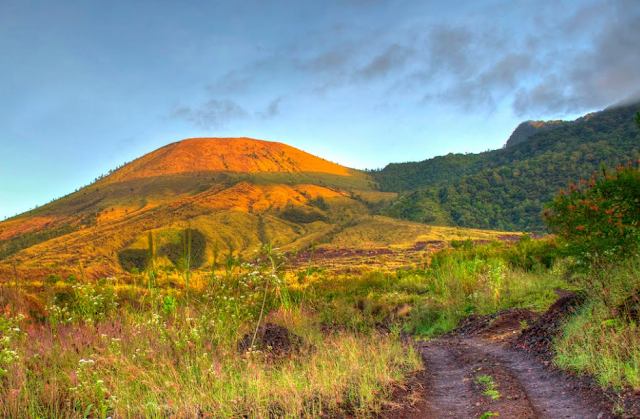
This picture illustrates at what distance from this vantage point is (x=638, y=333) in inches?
189

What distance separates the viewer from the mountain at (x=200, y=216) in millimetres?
95312

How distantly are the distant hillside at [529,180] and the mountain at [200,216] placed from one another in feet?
49.7

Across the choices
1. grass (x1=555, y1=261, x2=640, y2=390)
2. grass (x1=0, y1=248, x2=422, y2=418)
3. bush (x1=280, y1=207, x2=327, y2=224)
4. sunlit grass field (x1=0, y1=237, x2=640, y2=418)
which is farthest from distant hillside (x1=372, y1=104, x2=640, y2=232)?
grass (x1=0, y1=248, x2=422, y2=418)

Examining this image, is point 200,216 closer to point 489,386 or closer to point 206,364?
point 206,364

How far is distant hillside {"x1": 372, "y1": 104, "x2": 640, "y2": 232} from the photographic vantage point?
89.7 m

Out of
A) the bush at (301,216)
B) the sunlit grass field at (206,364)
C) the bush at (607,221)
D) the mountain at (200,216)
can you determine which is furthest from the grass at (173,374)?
the bush at (301,216)

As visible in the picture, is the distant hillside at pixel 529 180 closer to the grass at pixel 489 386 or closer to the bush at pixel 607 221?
the bush at pixel 607 221

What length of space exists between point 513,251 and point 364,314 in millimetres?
7951

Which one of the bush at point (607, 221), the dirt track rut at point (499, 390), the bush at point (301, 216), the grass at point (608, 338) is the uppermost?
the bush at point (301, 216)

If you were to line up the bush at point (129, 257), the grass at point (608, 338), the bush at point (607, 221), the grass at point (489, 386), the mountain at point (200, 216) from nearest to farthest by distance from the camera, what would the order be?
the grass at point (608, 338) < the grass at point (489, 386) < the bush at point (607, 221) < the bush at point (129, 257) < the mountain at point (200, 216)

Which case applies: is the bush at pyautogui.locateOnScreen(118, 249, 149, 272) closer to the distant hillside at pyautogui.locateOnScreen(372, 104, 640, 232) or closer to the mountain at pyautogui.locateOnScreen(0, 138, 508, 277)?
the mountain at pyautogui.locateOnScreen(0, 138, 508, 277)

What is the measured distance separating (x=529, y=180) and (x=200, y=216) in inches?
3526

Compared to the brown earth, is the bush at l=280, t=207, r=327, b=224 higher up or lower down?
higher up

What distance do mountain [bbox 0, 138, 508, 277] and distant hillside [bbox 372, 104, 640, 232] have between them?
597 inches
